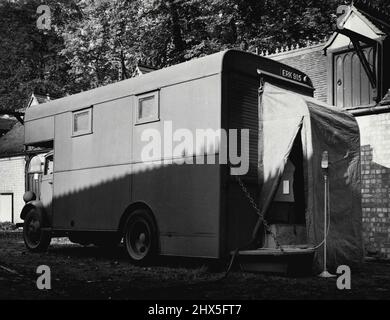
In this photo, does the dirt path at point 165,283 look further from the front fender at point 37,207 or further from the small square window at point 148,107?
the small square window at point 148,107

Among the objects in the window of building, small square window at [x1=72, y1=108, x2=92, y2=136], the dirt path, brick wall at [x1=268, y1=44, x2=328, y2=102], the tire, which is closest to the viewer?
the dirt path

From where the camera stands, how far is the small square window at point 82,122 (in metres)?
11.9

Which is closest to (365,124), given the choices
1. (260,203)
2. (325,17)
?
(260,203)

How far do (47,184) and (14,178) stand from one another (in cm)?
1780

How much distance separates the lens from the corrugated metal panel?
9250mm

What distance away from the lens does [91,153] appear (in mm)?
11766

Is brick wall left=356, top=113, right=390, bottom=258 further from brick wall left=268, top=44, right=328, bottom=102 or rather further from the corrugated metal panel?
the corrugated metal panel

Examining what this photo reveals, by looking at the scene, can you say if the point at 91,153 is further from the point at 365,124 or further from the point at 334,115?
the point at 365,124

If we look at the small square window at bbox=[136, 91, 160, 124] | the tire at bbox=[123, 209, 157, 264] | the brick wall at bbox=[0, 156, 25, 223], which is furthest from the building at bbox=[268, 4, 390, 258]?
the brick wall at bbox=[0, 156, 25, 223]

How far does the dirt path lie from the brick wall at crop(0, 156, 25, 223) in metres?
18.9

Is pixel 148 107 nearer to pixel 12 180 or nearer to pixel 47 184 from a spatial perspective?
pixel 47 184

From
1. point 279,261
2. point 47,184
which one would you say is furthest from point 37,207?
point 279,261

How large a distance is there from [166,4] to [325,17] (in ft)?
25.2

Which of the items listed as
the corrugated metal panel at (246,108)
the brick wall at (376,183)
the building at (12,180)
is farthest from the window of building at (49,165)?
the building at (12,180)
